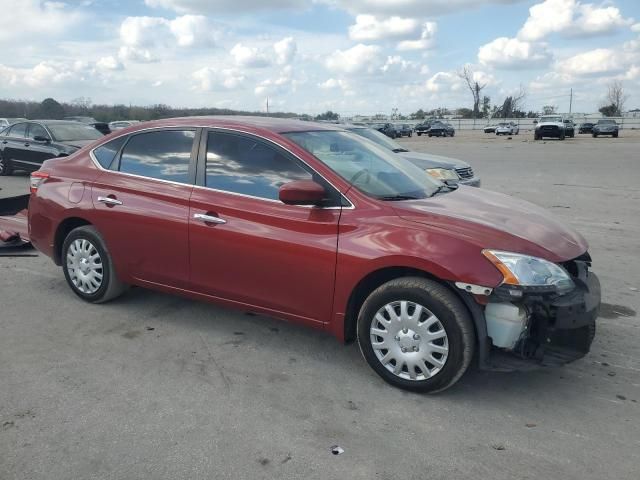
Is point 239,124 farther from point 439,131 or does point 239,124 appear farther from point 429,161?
point 439,131

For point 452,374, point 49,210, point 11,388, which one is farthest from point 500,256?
point 49,210

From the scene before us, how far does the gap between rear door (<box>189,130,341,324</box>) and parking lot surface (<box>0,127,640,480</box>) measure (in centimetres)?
47

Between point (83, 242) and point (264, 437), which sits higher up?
point (83, 242)

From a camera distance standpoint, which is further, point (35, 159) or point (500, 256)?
point (35, 159)

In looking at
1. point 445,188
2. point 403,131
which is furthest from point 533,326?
point 403,131

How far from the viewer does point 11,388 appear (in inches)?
141

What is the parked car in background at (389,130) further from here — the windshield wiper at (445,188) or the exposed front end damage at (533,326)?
the exposed front end damage at (533,326)

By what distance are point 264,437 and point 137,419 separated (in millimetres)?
753

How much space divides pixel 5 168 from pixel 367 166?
13.8 metres

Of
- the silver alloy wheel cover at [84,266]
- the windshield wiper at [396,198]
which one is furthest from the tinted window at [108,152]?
the windshield wiper at [396,198]

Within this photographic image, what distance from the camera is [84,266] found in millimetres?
5055

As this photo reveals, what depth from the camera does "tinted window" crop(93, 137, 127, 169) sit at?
4.97 m

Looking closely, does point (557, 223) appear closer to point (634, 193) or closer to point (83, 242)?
point (83, 242)

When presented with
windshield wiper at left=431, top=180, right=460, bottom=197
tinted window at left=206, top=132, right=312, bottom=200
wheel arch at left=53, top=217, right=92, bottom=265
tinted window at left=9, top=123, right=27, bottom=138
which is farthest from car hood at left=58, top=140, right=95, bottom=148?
windshield wiper at left=431, top=180, right=460, bottom=197
